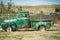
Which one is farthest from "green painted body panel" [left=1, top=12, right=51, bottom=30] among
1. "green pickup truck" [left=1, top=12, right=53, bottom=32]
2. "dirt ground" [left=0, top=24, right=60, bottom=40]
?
"dirt ground" [left=0, top=24, right=60, bottom=40]

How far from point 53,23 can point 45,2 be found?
1.23 ft

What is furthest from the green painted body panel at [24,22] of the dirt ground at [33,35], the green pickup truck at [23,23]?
the dirt ground at [33,35]

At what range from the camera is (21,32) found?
2533 millimetres

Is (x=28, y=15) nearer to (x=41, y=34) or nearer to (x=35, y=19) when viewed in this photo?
(x=35, y=19)

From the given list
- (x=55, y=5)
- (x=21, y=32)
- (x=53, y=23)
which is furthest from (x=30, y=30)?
(x=55, y=5)

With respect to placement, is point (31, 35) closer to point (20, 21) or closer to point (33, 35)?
point (33, 35)

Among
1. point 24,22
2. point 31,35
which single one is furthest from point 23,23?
point 31,35

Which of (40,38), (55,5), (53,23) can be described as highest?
(55,5)

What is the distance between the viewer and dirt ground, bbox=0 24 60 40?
2.51 m

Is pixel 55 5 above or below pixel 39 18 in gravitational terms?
above

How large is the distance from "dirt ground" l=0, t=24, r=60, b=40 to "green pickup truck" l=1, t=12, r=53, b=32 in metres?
0.08

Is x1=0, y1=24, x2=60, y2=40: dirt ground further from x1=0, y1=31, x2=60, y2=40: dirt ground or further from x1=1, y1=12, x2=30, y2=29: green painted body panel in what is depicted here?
x1=1, y1=12, x2=30, y2=29: green painted body panel

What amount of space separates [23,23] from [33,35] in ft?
0.86

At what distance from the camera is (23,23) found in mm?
2547
